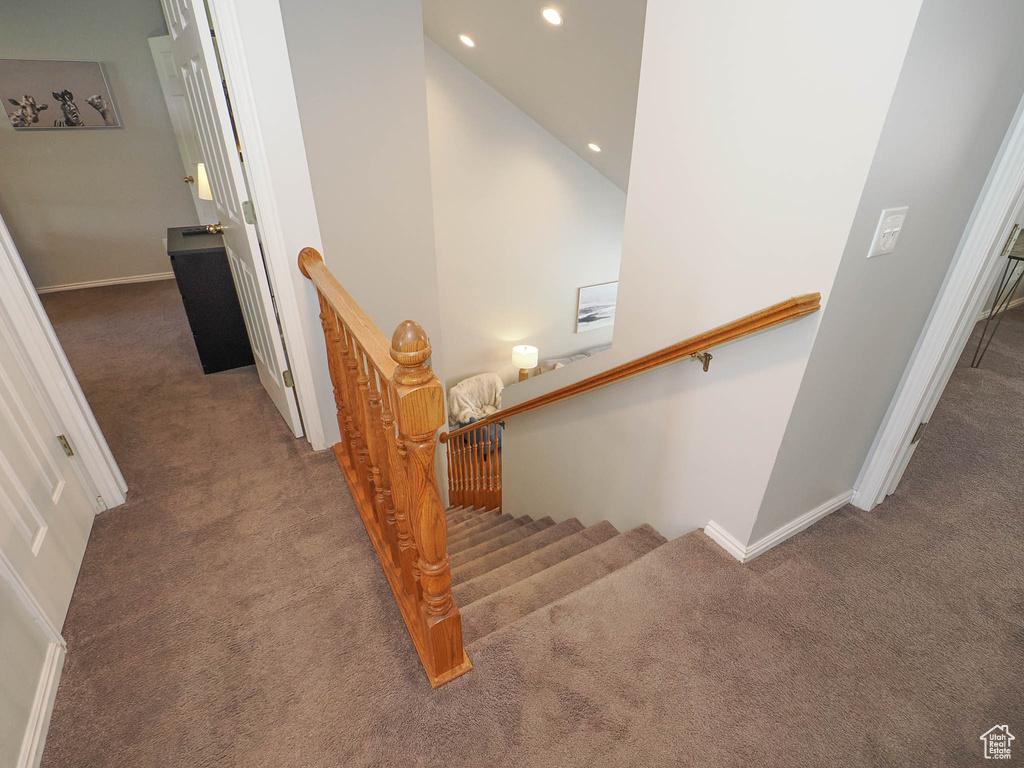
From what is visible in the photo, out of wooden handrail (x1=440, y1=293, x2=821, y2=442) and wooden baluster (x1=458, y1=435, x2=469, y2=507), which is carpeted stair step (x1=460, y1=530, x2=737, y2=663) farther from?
wooden baluster (x1=458, y1=435, x2=469, y2=507)

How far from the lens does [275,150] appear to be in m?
1.88

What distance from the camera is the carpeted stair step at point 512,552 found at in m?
2.28

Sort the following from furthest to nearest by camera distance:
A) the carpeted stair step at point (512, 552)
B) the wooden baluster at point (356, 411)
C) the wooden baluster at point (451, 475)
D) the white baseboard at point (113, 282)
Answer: the white baseboard at point (113, 282), the wooden baluster at point (451, 475), the carpeted stair step at point (512, 552), the wooden baluster at point (356, 411)

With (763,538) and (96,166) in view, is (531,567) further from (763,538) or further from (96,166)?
(96,166)

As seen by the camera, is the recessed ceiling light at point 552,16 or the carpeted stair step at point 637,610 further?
the recessed ceiling light at point 552,16

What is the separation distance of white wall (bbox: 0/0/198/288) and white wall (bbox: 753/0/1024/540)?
554 cm

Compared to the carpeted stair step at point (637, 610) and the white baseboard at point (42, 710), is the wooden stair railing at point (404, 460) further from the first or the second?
the white baseboard at point (42, 710)

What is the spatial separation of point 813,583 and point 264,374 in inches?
103

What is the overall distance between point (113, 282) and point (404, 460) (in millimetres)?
5213

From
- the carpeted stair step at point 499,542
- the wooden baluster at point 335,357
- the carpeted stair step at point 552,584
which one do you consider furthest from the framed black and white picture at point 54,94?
the carpeted stair step at point 552,584

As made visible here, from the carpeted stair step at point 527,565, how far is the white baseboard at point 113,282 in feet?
15.1

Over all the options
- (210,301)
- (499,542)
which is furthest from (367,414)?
(210,301)

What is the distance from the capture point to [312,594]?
1.69 meters

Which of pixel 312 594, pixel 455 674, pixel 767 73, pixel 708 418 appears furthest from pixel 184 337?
pixel 767 73
